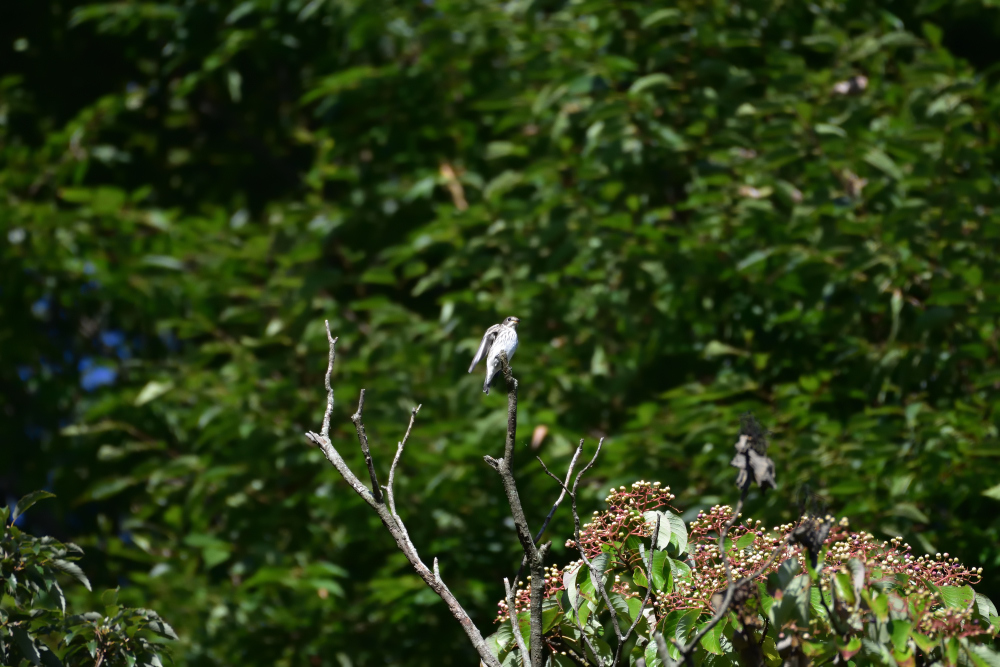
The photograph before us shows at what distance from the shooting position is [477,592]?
4.75m

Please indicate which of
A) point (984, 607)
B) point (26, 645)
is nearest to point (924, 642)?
point (984, 607)

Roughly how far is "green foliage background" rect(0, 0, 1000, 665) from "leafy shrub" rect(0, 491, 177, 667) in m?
1.92

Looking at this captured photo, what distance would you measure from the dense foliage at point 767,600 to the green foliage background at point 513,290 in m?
1.57

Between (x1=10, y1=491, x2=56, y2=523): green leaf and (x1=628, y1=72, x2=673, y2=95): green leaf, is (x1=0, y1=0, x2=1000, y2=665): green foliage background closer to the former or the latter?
(x1=628, y1=72, x2=673, y2=95): green leaf

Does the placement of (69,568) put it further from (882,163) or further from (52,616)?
(882,163)

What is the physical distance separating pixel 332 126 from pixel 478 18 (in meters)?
1.24

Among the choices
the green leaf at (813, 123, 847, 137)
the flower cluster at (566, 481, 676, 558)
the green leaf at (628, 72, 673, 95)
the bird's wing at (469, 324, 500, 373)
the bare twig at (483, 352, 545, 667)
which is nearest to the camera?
the bare twig at (483, 352, 545, 667)

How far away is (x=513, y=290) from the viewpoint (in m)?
5.18

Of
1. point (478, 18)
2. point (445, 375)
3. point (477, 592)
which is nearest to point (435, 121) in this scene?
point (478, 18)

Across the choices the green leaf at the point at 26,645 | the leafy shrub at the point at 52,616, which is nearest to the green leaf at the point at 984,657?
the leafy shrub at the point at 52,616

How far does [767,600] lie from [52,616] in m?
2.10

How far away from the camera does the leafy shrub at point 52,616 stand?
2.71 metres

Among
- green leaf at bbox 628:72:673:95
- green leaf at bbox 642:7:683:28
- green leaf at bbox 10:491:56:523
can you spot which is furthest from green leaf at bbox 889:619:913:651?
green leaf at bbox 642:7:683:28

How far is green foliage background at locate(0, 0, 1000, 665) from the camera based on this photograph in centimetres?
441
